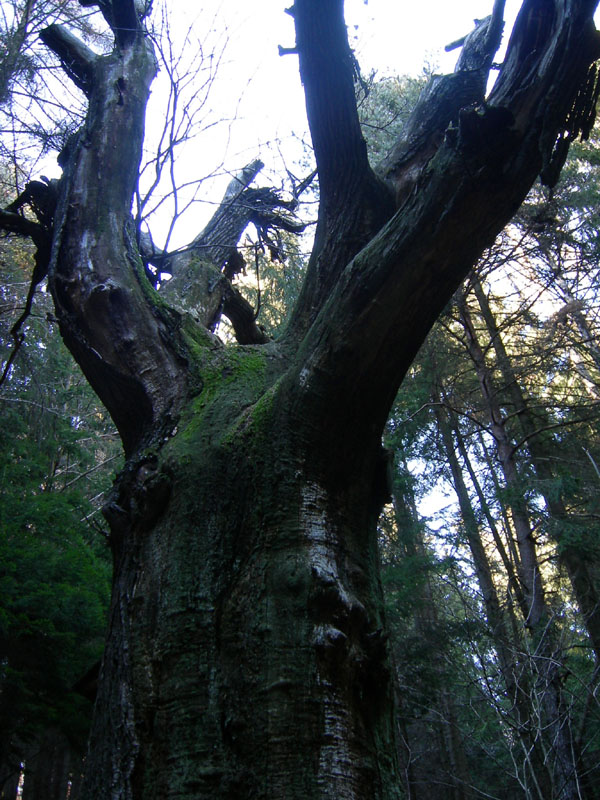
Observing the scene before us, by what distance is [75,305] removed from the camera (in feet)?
8.17

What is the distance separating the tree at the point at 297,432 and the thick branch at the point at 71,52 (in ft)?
4.23

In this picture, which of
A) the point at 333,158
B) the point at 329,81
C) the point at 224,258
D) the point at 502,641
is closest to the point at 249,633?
the point at 333,158

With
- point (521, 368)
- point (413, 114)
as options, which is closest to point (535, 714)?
point (413, 114)

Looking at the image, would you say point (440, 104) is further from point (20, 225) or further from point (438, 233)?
point (20, 225)

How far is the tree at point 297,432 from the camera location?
5.00ft

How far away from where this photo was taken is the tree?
152 cm

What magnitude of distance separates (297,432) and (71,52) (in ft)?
9.78

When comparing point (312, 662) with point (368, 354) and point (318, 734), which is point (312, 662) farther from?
point (368, 354)

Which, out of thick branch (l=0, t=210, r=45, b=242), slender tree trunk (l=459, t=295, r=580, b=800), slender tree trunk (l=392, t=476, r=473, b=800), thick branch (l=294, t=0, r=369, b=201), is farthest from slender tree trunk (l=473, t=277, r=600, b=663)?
thick branch (l=0, t=210, r=45, b=242)

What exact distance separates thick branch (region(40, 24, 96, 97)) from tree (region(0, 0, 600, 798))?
1.29 m

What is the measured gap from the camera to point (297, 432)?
1.96m

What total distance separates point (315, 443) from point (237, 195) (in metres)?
2.89

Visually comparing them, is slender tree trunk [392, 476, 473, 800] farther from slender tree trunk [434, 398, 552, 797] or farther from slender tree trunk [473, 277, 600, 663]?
slender tree trunk [473, 277, 600, 663]

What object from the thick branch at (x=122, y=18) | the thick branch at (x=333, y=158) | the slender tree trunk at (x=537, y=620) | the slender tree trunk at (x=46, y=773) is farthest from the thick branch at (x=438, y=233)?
the slender tree trunk at (x=46, y=773)
